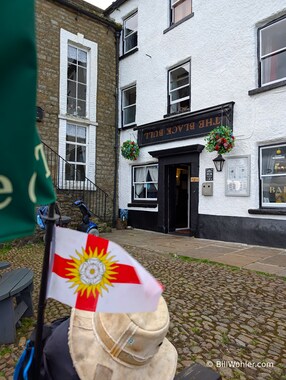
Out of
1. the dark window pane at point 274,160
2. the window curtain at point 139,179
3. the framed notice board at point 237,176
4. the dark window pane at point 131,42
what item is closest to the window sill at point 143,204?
the window curtain at point 139,179

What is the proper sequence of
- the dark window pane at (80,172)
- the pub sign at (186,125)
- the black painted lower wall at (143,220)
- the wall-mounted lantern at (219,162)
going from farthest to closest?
the dark window pane at (80,172) → the black painted lower wall at (143,220) → the pub sign at (186,125) → the wall-mounted lantern at (219,162)

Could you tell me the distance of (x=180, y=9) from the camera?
30.5 feet

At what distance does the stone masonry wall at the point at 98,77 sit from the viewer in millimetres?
9461

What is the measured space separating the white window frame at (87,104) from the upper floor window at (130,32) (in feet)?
4.14

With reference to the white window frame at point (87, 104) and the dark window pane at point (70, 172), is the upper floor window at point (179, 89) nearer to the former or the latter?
the white window frame at point (87, 104)

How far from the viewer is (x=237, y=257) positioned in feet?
19.7

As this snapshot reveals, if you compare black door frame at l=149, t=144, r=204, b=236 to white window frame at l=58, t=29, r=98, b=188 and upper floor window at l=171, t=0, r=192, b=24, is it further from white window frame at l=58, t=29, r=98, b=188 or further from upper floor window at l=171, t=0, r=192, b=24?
upper floor window at l=171, t=0, r=192, b=24

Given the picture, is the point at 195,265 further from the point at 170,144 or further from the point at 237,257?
the point at 170,144

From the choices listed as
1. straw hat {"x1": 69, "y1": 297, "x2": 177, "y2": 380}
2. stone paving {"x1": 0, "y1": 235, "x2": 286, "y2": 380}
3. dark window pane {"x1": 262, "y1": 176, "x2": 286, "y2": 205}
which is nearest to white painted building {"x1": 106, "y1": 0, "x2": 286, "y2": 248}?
dark window pane {"x1": 262, "y1": 176, "x2": 286, "y2": 205}

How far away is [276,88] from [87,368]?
7.28 m

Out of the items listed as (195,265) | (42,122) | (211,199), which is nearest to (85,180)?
(42,122)

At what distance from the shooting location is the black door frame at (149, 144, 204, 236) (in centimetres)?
841

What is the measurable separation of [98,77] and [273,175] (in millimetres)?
7255

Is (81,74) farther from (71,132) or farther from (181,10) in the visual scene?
(181,10)
